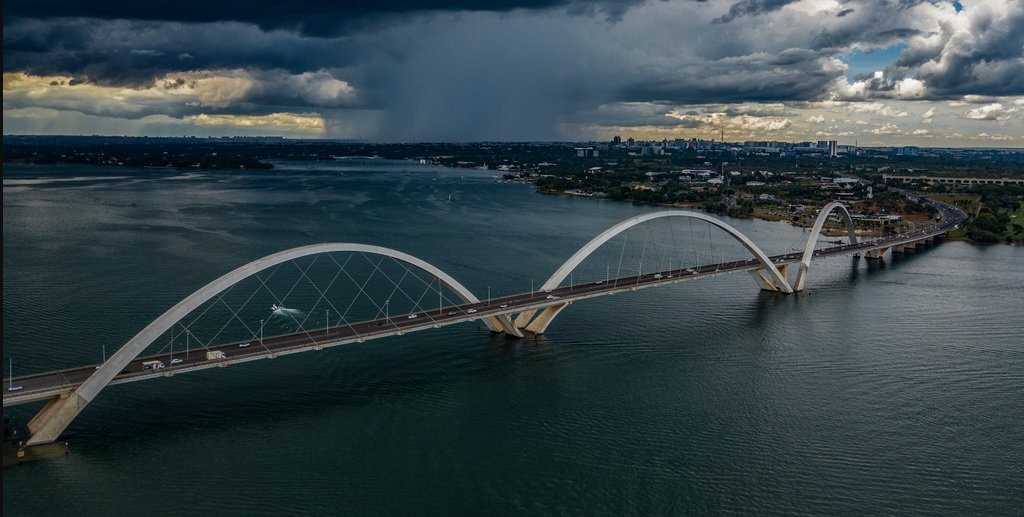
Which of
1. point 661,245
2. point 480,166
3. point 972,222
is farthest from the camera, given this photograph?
point 480,166

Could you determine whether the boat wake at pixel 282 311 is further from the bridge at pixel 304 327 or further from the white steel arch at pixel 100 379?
the white steel arch at pixel 100 379

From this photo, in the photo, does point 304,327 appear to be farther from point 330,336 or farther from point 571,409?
point 571,409

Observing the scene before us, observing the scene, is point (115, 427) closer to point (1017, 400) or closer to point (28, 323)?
point (28, 323)

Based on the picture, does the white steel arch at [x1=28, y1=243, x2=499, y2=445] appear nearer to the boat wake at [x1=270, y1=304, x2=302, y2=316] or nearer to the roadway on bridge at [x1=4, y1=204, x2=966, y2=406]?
the roadway on bridge at [x1=4, y1=204, x2=966, y2=406]

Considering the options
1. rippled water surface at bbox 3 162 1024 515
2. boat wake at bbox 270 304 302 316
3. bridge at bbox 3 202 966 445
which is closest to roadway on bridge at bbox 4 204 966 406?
bridge at bbox 3 202 966 445

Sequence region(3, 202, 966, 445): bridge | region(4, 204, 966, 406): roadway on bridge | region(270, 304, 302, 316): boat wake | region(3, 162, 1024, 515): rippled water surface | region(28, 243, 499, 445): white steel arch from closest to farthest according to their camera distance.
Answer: region(3, 162, 1024, 515): rippled water surface → region(28, 243, 499, 445): white steel arch → region(3, 202, 966, 445): bridge → region(4, 204, 966, 406): roadway on bridge → region(270, 304, 302, 316): boat wake

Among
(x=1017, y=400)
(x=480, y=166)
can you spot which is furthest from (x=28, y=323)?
(x=480, y=166)

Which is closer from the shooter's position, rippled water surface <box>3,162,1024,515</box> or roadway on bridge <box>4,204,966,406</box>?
rippled water surface <box>3,162,1024,515</box>

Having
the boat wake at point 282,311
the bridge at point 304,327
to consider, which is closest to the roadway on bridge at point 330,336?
the bridge at point 304,327

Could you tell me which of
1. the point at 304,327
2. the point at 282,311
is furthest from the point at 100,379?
the point at 282,311
